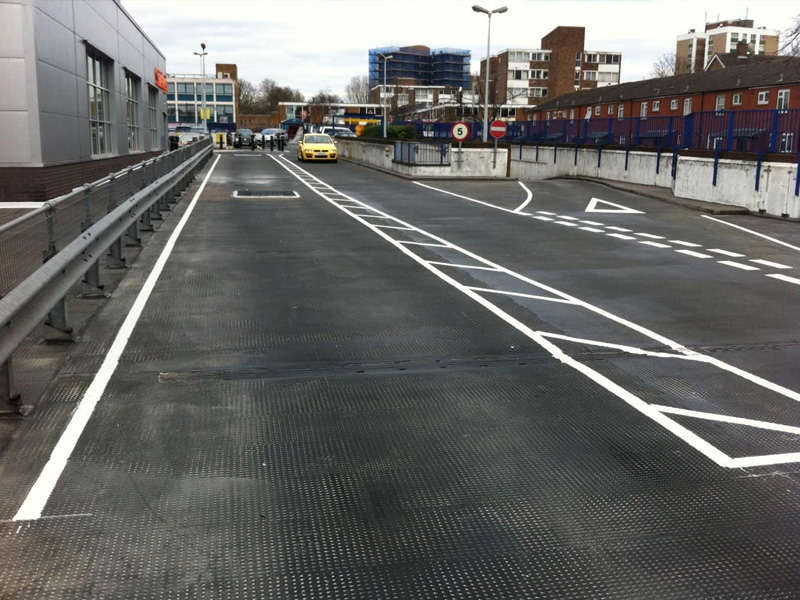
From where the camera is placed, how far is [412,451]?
499cm

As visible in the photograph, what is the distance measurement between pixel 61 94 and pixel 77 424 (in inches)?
775

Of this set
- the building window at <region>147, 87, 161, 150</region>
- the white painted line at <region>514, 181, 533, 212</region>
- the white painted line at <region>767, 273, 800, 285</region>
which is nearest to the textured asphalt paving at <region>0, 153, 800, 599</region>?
the white painted line at <region>767, 273, 800, 285</region>

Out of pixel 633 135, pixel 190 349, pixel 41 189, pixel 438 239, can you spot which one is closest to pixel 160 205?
pixel 41 189

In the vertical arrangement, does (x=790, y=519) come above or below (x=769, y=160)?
below

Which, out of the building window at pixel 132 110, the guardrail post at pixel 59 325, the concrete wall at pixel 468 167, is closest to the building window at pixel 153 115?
the building window at pixel 132 110

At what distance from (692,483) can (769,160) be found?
17827mm

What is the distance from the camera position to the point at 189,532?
3.93 meters

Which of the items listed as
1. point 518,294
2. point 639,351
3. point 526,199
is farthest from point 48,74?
point 639,351

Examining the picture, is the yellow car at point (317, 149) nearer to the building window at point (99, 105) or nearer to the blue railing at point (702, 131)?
the blue railing at point (702, 131)

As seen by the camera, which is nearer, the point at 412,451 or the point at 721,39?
the point at 412,451

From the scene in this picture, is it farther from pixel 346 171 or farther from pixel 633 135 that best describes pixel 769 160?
pixel 346 171

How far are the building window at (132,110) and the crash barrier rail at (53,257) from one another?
27.3 metres

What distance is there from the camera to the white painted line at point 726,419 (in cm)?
539

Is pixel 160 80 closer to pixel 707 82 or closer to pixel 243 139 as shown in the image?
pixel 243 139
